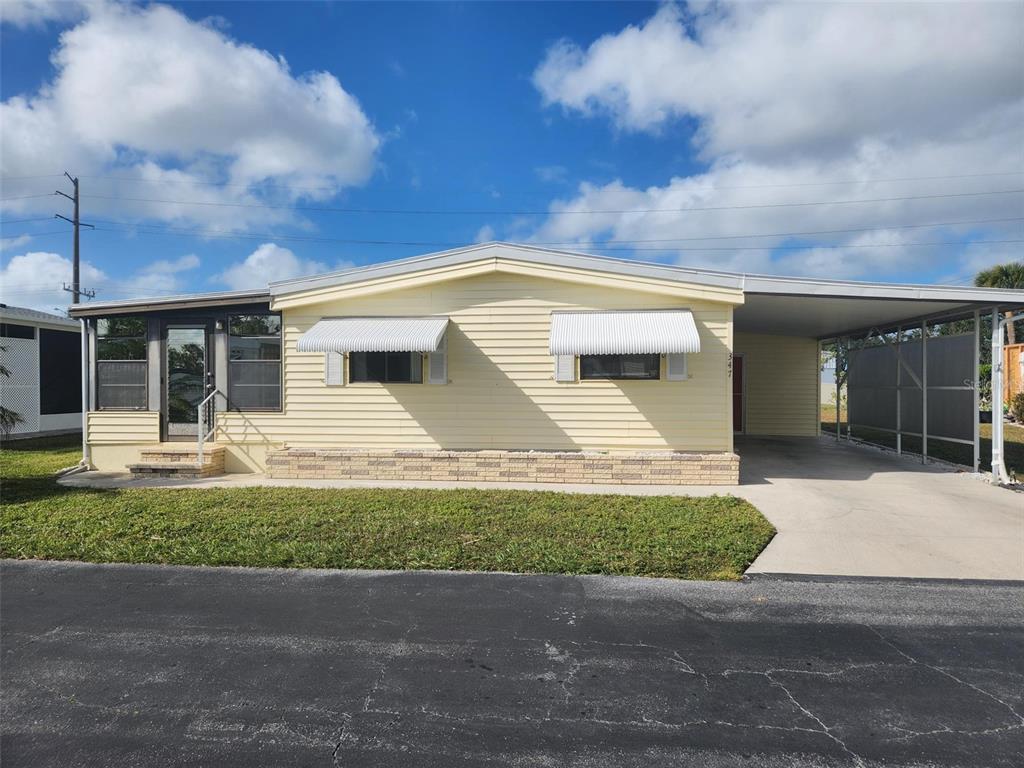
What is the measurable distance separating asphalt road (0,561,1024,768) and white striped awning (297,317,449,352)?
13.5 feet

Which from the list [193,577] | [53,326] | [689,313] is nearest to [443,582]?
[193,577]

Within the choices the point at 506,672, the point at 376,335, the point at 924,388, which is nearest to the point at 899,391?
the point at 924,388

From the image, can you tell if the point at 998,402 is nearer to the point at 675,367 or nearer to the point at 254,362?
the point at 675,367

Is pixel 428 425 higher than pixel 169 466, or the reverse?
pixel 428 425

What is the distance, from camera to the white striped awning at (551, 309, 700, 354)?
7.55 meters

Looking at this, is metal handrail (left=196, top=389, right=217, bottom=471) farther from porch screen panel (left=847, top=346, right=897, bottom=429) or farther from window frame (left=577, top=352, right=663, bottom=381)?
porch screen panel (left=847, top=346, right=897, bottom=429)

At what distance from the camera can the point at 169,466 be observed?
338 inches

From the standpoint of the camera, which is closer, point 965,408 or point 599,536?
point 599,536

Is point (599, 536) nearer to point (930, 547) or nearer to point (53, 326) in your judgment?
point (930, 547)

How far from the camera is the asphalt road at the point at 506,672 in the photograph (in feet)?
8.04

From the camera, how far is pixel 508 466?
26.8 feet

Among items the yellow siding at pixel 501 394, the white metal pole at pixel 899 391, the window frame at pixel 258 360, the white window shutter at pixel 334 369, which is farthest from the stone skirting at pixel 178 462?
the white metal pole at pixel 899 391

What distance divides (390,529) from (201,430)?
191 inches

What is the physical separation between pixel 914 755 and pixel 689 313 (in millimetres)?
6381
